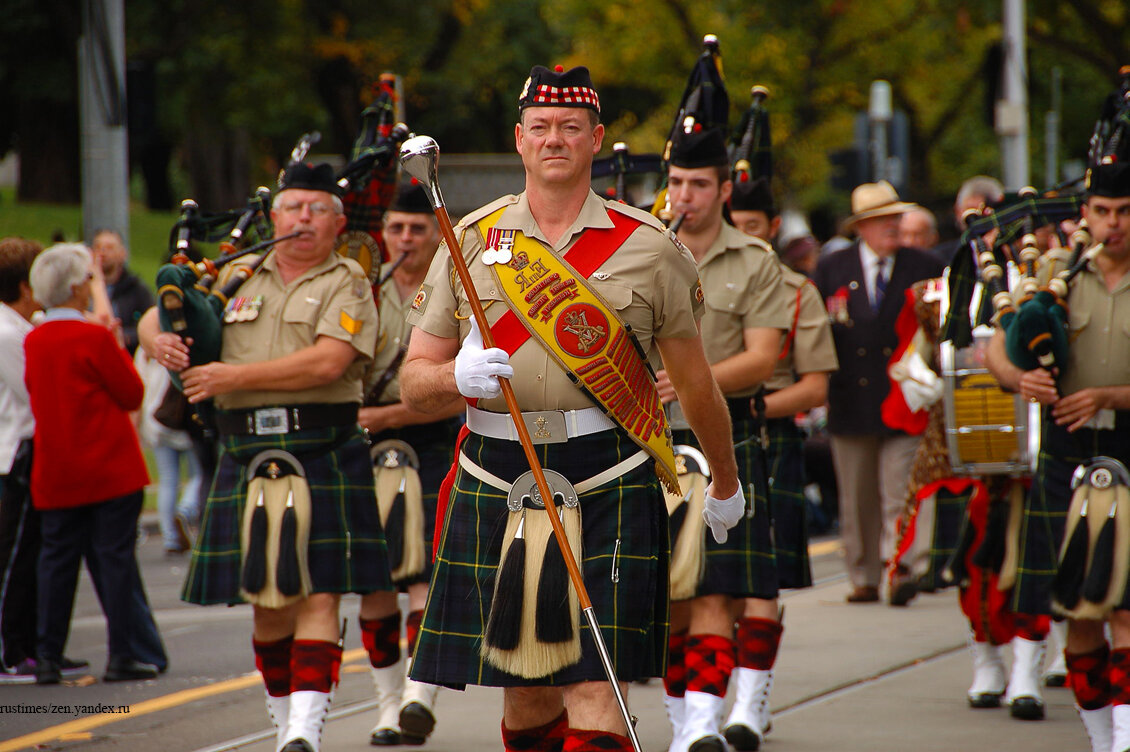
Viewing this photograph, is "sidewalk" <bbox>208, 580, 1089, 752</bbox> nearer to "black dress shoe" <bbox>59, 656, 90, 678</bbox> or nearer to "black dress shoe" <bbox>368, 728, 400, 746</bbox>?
"black dress shoe" <bbox>368, 728, 400, 746</bbox>

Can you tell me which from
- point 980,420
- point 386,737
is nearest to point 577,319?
point 386,737

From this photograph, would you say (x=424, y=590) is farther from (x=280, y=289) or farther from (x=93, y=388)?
(x=93, y=388)

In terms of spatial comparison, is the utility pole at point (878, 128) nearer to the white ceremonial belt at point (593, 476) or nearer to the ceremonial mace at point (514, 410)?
the white ceremonial belt at point (593, 476)

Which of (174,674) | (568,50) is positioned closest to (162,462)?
(174,674)

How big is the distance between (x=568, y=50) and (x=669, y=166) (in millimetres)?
28524

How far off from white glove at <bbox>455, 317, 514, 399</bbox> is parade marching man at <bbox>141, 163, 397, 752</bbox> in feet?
6.03

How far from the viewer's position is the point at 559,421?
3947 millimetres

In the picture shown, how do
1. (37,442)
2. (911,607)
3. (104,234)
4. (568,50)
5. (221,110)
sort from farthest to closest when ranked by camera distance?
1. (568,50)
2. (221,110)
3. (104,234)
4. (911,607)
5. (37,442)

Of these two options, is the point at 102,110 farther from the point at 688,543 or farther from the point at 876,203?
the point at 688,543

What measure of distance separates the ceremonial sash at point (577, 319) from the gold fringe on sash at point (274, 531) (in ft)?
6.16

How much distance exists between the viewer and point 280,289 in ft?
18.8

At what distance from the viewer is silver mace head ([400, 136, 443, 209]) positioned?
3.81 metres

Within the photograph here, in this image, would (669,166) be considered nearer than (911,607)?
Yes

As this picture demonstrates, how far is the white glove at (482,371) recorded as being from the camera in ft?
12.3
